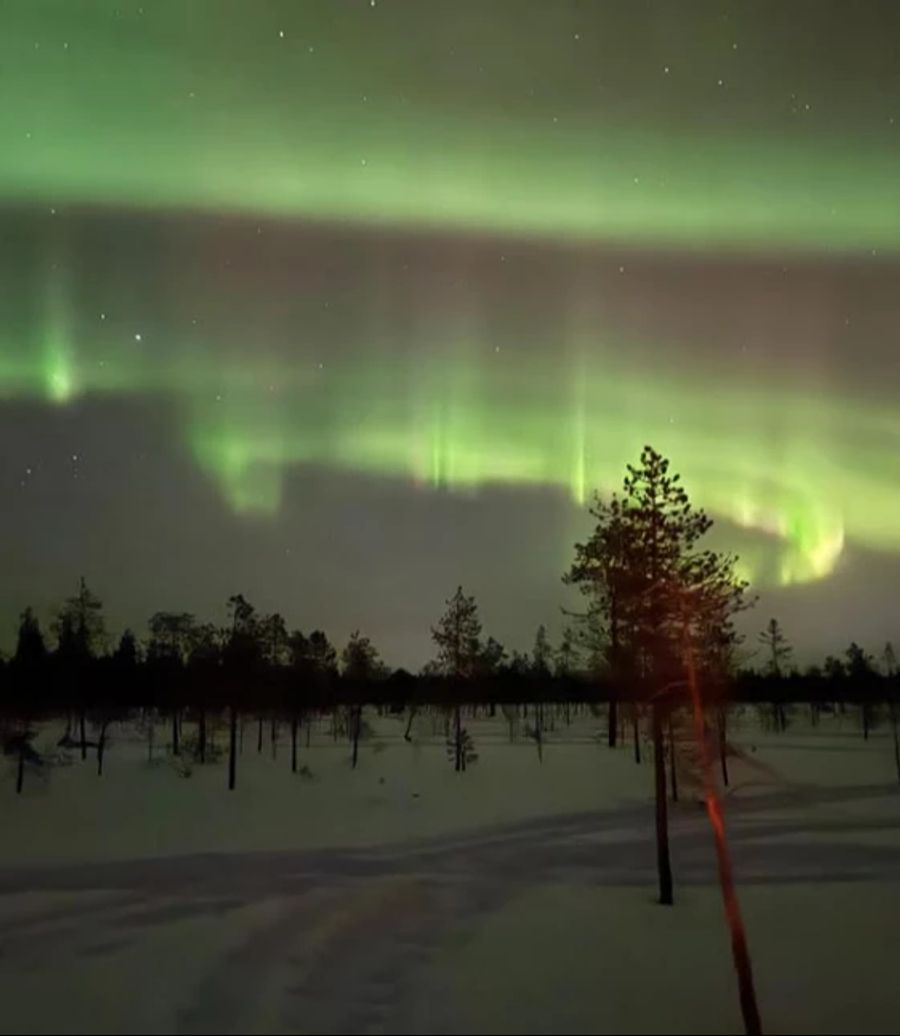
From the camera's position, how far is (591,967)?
68.0 feet

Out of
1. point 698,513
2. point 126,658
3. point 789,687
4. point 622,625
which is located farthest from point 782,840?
point 126,658

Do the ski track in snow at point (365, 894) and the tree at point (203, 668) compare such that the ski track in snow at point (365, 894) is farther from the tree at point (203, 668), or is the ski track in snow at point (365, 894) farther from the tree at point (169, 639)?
the tree at point (169, 639)

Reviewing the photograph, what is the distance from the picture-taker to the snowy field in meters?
17.6

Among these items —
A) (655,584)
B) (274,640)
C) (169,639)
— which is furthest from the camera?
(169,639)

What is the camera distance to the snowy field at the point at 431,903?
17562 mm

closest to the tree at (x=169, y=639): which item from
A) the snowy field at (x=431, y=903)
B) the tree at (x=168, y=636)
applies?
the tree at (x=168, y=636)

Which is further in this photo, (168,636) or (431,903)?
(168,636)

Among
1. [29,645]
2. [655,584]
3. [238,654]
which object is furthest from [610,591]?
[29,645]

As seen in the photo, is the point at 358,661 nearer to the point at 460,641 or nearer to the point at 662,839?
the point at 460,641

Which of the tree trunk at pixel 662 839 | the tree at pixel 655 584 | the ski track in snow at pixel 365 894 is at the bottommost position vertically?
the ski track in snow at pixel 365 894

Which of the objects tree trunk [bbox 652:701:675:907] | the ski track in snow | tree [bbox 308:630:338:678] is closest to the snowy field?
the ski track in snow

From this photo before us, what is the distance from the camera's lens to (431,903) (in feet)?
90.6

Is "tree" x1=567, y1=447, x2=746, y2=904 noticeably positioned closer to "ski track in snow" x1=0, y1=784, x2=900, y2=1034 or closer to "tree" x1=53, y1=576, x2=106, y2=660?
"ski track in snow" x1=0, y1=784, x2=900, y2=1034

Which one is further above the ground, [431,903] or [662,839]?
[662,839]
